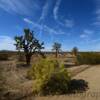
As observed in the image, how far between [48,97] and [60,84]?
67.5 inches

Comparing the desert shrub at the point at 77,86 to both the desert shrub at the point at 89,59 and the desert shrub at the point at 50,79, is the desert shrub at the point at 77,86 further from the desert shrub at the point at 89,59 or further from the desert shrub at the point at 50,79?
the desert shrub at the point at 89,59

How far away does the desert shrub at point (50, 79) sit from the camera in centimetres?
1370

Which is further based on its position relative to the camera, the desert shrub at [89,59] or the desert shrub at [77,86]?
the desert shrub at [89,59]

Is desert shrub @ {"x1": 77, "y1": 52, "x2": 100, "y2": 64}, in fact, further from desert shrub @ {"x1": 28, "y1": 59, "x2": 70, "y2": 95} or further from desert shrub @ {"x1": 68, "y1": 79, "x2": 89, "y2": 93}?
desert shrub @ {"x1": 28, "y1": 59, "x2": 70, "y2": 95}

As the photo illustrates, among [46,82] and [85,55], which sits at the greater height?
[85,55]

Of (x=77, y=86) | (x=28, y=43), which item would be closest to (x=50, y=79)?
(x=77, y=86)

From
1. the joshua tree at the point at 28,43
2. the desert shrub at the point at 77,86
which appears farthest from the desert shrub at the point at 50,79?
the joshua tree at the point at 28,43

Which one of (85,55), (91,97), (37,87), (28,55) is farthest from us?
(85,55)

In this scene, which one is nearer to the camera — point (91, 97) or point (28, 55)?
point (91, 97)

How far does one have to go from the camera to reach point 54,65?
15375 mm

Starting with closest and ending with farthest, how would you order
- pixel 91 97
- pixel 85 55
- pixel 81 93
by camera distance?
pixel 91 97 → pixel 81 93 → pixel 85 55

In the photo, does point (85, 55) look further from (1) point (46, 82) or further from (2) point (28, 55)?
(1) point (46, 82)

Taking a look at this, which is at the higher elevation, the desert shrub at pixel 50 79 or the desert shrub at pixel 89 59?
the desert shrub at pixel 89 59

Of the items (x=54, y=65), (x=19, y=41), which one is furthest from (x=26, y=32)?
(x=54, y=65)
